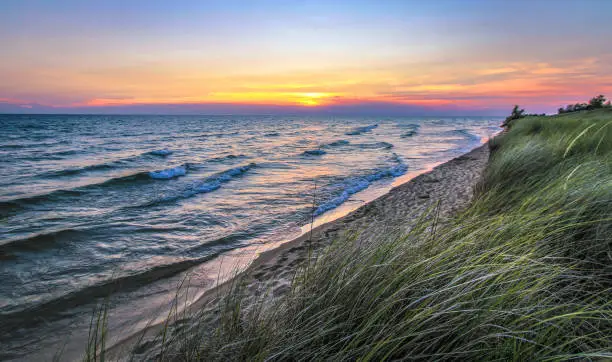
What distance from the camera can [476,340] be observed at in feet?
6.29

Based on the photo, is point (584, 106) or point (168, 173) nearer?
point (168, 173)

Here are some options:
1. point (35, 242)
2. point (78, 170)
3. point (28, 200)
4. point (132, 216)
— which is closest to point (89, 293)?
point (35, 242)

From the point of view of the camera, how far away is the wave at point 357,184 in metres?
11.8

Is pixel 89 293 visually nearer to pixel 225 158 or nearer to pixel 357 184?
pixel 357 184

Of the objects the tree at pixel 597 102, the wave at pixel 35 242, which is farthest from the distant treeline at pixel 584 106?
the wave at pixel 35 242

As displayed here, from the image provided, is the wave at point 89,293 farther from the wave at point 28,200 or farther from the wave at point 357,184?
the wave at point 28,200

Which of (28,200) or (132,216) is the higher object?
(28,200)

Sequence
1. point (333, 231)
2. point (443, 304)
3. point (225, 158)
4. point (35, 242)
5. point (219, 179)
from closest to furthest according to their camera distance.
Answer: point (443, 304)
point (35, 242)
point (333, 231)
point (219, 179)
point (225, 158)

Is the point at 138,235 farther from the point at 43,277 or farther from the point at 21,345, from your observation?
the point at 21,345

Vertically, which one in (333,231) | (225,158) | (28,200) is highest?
(225,158)

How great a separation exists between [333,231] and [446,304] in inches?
258

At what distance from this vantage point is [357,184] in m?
15.4

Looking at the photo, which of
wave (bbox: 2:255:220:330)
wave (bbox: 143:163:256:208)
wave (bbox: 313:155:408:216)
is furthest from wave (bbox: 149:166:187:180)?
wave (bbox: 2:255:220:330)

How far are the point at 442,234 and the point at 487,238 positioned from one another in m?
0.41
